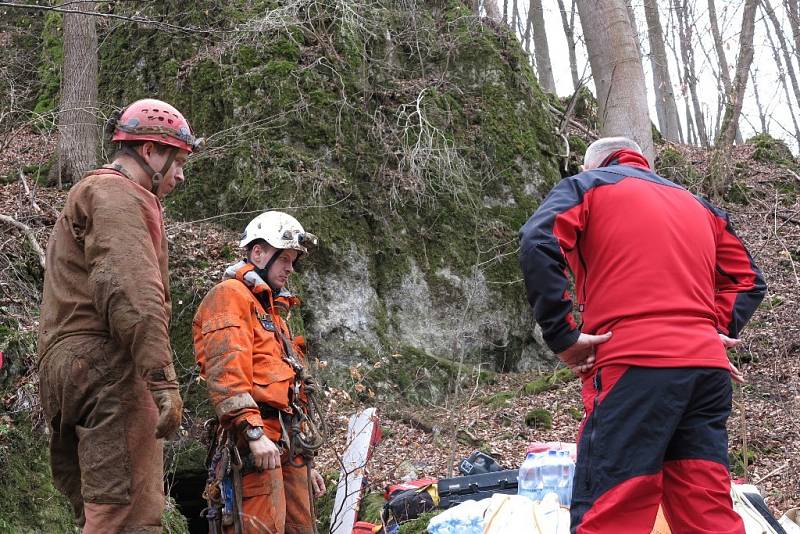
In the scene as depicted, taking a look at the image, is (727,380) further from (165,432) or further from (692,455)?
(165,432)

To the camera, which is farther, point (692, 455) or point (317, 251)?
point (317, 251)

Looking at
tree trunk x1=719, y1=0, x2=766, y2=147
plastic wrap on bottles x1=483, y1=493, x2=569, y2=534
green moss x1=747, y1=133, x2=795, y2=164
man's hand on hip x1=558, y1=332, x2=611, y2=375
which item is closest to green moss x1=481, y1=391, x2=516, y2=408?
plastic wrap on bottles x1=483, y1=493, x2=569, y2=534

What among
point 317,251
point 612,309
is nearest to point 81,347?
point 612,309

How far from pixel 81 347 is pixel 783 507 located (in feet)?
15.9

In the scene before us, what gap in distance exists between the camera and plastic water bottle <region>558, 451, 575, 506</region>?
4949 millimetres

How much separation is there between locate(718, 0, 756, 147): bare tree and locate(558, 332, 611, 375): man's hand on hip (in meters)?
10.2

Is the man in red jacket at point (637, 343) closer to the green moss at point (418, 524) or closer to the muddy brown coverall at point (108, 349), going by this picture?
the muddy brown coverall at point (108, 349)

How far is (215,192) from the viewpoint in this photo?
9188mm

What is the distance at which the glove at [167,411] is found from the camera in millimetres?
2979

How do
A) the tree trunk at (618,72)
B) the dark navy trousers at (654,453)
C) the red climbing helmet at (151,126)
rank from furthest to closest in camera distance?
the tree trunk at (618,72)
the red climbing helmet at (151,126)
the dark navy trousers at (654,453)

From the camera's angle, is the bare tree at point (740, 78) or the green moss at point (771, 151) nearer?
the bare tree at point (740, 78)

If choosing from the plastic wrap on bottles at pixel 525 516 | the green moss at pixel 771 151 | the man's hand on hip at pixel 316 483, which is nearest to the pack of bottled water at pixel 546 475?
the plastic wrap on bottles at pixel 525 516

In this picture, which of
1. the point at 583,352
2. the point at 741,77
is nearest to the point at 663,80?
the point at 741,77

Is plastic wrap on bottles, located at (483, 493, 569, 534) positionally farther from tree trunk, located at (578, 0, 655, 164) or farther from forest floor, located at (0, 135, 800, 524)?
tree trunk, located at (578, 0, 655, 164)
